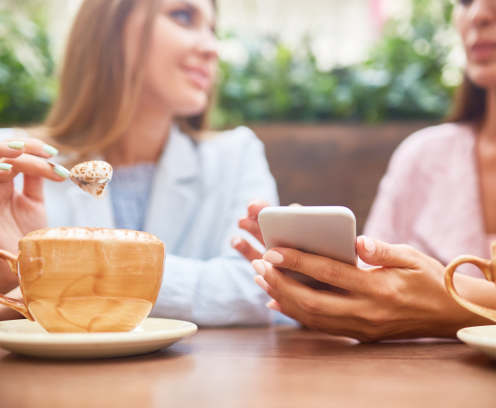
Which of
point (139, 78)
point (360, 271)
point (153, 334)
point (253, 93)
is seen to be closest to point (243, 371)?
point (153, 334)

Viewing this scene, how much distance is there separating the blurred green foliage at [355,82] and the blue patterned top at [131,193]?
0.62 m

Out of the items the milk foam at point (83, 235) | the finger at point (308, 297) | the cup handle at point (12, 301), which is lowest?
the finger at point (308, 297)

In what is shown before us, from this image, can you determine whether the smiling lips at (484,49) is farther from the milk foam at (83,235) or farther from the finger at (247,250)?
the milk foam at (83,235)

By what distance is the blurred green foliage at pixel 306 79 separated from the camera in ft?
6.39

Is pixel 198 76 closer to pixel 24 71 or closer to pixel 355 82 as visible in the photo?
pixel 355 82

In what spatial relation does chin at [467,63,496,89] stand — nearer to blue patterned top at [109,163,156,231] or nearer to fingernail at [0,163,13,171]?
blue patterned top at [109,163,156,231]

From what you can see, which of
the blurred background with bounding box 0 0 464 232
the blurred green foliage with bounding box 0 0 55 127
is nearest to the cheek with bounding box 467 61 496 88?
the blurred background with bounding box 0 0 464 232

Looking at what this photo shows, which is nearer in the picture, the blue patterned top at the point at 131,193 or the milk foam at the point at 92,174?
the milk foam at the point at 92,174

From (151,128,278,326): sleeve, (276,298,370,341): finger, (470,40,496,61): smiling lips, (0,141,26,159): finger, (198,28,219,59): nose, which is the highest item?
(198,28,219,59): nose

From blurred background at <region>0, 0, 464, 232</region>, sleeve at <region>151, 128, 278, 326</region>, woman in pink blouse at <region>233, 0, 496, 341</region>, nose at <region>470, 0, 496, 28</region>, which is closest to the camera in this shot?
woman in pink blouse at <region>233, 0, 496, 341</region>

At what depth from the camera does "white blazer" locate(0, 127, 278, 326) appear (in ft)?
3.41

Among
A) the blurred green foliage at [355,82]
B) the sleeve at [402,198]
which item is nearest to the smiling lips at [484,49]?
the sleeve at [402,198]

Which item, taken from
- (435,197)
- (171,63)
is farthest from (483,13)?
(171,63)

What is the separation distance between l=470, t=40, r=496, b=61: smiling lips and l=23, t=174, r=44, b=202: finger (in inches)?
47.6
